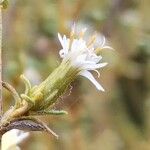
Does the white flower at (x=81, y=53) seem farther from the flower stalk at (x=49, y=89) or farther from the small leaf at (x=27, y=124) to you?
the small leaf at (x=27, y=124)

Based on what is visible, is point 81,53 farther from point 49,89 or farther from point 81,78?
point 81,78

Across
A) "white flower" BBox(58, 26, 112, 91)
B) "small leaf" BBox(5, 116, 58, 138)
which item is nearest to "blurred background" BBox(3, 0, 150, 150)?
"white flower" BBox(58, 26, 112, 91)

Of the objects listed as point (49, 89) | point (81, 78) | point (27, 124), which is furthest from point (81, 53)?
point (81, 78)

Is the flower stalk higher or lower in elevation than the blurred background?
higher

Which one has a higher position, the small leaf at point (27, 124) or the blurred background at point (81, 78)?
the small leaf at point (27, 124)

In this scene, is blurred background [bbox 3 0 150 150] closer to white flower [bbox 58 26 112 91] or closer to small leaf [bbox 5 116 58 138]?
white flower [bbox 58 26 112 91]

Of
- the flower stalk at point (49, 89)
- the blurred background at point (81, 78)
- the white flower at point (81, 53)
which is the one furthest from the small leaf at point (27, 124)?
the blurred background at point (81, 78)

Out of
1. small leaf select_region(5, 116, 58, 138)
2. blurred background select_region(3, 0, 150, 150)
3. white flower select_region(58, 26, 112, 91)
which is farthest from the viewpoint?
blurred background select_region(3, 0, 150, 150)

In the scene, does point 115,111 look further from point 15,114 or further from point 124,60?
point 15,114

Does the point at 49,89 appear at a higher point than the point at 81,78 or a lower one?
higher

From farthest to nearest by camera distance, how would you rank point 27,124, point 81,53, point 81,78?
point 81,78
point 81,53
point 27,124
